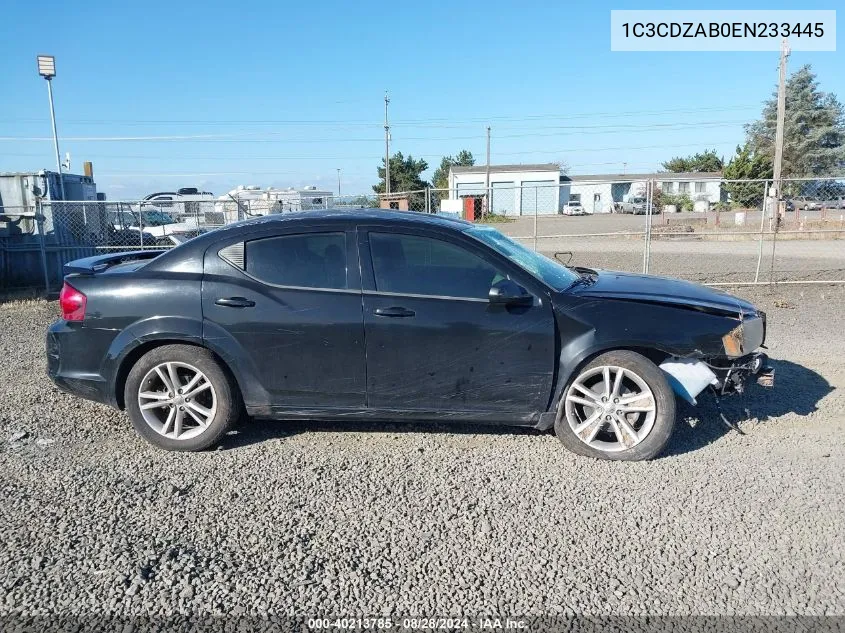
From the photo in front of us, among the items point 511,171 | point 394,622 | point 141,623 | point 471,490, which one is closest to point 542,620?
point 394,622

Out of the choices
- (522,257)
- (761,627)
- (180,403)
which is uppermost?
(522,257)

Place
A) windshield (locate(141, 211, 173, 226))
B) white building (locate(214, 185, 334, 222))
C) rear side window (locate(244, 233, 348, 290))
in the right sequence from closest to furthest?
1. rear side window (locate(244, 233, 348, 290))
2. white building (locate(214, 185, 334, 222))
3. windshield (locate(141, 211, 173, 226))

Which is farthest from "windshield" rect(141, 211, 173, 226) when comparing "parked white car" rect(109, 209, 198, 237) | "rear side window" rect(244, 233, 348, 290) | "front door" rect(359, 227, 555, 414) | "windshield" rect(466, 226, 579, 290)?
"front door" rect(359, 227, 555, 414)

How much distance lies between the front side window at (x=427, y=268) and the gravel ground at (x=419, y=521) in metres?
1.13

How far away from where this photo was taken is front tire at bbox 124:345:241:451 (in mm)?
4613

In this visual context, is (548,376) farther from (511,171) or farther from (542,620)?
(511,171)

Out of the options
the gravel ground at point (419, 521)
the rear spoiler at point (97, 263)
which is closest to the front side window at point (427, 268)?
the gravel ground at point (419, 521)

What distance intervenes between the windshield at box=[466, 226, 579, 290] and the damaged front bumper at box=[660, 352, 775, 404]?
3.14 feet

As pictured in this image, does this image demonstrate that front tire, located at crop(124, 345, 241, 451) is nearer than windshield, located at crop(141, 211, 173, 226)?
Yes

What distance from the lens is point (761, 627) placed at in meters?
2.77

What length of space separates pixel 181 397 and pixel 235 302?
0.77m

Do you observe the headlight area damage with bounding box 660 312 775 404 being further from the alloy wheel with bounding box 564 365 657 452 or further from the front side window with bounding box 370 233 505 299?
the front side window with bounding box 370 233 505 299

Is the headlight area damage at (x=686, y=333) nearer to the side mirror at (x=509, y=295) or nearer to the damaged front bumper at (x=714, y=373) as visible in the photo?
the damaged front bumper at (x=714, y=373)

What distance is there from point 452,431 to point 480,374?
741mm
